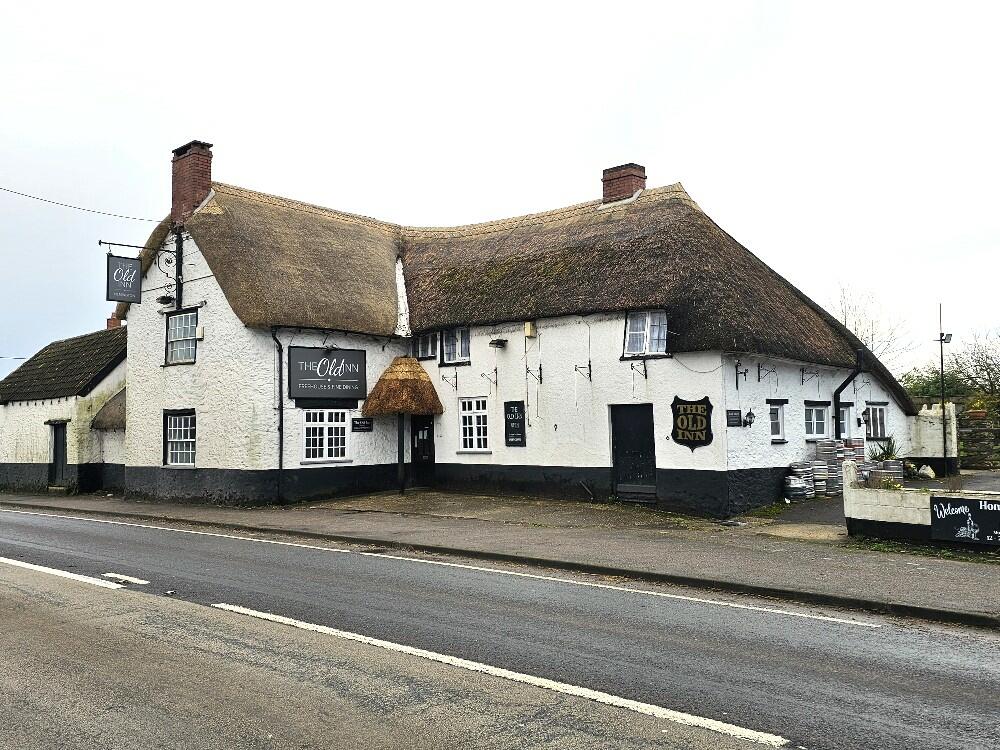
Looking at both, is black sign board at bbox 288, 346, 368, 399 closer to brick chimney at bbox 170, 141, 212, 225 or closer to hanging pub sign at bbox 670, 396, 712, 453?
brick chimney at bbox 170, 141, 212, 225

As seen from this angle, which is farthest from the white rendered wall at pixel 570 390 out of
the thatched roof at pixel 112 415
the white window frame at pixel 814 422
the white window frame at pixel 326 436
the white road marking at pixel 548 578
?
the thatched roof at pixel 112 415

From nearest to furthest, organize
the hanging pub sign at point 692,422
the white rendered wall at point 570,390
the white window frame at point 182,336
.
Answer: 1. the hanging pub sign at point 692,422
2. the white rendered wall at point 570,390
3. the white window frame at point 182,336

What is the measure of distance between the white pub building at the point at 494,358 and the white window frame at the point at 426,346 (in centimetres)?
8

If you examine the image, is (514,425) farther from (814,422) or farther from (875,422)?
(875,422)

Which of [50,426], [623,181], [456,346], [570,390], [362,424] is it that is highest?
[623,181]

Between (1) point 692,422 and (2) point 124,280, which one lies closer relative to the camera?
(1) point 692,422

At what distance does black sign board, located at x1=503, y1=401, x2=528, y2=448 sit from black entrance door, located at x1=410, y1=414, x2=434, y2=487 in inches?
113

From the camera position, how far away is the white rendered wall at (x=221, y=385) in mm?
21594

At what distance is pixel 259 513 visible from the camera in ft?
66.0

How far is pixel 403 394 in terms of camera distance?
23.1 m

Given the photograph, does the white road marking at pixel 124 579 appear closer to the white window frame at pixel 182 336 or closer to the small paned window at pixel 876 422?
the white window frame at pixel 182 336

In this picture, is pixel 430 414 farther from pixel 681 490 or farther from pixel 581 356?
pixel 681 490

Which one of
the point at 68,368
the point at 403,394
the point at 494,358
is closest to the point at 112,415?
the point at 68,368

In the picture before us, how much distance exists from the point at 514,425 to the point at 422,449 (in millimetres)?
3672
